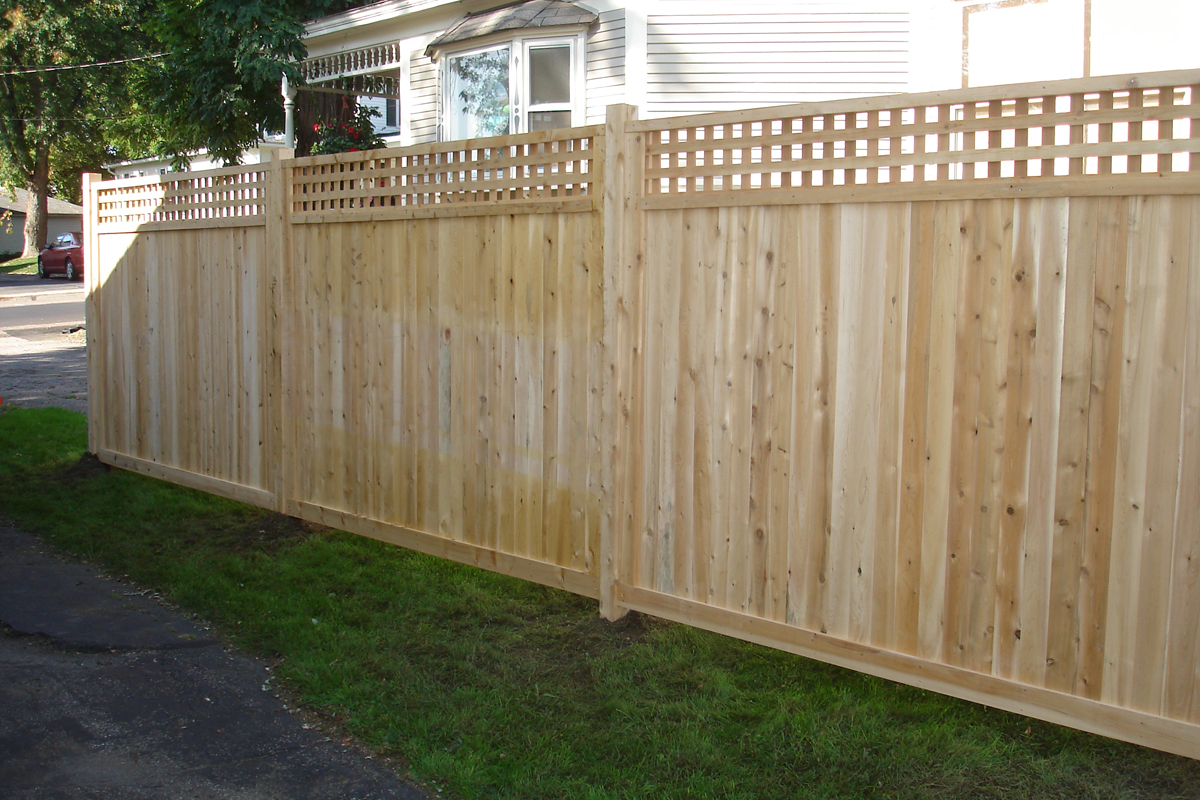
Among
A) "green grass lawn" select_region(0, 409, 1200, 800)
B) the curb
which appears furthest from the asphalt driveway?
the curb

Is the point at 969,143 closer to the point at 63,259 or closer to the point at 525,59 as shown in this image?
the point at 525,59

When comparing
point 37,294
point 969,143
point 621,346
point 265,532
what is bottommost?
point 265,532

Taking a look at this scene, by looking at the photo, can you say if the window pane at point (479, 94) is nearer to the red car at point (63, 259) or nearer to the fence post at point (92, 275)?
the fence post at point (92, 275)

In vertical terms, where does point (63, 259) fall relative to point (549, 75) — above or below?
below

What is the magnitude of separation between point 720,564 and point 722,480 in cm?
34

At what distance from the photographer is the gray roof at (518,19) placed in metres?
11.8

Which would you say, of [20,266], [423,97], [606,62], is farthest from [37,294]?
[606,62]

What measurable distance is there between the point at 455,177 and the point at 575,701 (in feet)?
8.58

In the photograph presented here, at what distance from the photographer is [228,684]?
158 inches

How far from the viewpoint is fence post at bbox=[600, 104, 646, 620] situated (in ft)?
14.0

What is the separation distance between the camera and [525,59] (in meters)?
12.4

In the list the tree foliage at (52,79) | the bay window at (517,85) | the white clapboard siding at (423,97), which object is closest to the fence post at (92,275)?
the bay window at (517,85)

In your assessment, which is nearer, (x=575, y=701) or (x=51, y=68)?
(x=575, y=701)

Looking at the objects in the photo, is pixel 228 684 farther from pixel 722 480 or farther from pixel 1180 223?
pixel 1180 223
